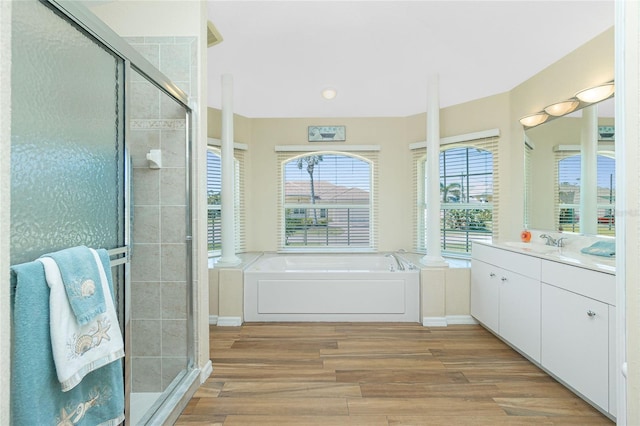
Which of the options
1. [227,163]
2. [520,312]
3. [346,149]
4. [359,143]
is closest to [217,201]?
[227,163]

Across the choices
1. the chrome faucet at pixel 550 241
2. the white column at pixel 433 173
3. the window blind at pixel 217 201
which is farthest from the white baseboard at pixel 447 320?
the window blind at pixel 217 201

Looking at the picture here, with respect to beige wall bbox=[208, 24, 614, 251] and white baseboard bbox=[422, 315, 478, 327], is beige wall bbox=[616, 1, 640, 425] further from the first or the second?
beige wall bbox=[208, 24, 614, 251]

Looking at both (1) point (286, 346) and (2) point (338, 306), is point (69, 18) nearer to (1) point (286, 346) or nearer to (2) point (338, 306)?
(1) point (286, 346)

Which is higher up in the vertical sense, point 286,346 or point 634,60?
point 634,60

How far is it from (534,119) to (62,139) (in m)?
3.47

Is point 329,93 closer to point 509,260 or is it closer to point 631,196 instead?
point 509,260

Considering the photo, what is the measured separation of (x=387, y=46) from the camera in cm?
286

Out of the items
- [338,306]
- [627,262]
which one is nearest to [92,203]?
[627,262]

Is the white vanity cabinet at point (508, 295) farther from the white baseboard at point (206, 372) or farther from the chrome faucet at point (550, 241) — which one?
the white baseboard at point (206, 372)

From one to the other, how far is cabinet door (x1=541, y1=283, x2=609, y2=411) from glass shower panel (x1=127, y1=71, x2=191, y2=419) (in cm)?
230

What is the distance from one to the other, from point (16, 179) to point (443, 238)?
393cm

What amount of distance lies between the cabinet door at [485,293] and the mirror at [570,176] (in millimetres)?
634

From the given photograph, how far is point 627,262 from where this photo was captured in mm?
833

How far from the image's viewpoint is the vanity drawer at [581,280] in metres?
1.66
